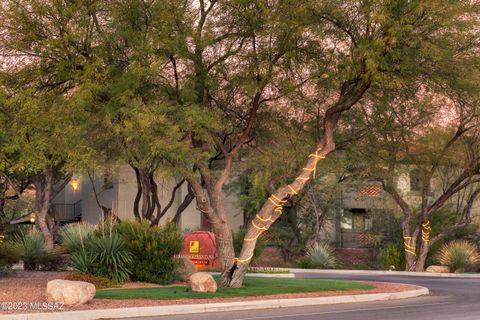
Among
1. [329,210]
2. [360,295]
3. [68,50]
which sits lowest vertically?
[360,295]

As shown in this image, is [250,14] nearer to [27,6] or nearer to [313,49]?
[313,49]

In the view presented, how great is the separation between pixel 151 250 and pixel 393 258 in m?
22.0

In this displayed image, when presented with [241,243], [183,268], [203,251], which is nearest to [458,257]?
[241,243]

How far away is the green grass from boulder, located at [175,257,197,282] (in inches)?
68.3

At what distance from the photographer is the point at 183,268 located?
2358 centimetres

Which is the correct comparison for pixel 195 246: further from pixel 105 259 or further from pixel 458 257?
pixel 458 257

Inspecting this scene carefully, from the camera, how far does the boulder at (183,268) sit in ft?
76.3

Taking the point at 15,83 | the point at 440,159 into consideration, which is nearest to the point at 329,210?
the point at 440,159

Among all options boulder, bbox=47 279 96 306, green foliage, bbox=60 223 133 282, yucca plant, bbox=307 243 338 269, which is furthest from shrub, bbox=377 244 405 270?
boulder, bbox=47 279 96 306

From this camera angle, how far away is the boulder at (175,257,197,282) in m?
23.3

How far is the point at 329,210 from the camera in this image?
152ft

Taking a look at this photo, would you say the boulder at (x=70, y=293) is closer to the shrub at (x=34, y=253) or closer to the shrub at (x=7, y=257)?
the shrub at (x=7, y=257)

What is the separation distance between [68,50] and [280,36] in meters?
5.34

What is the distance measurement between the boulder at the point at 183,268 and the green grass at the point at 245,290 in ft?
5.69
